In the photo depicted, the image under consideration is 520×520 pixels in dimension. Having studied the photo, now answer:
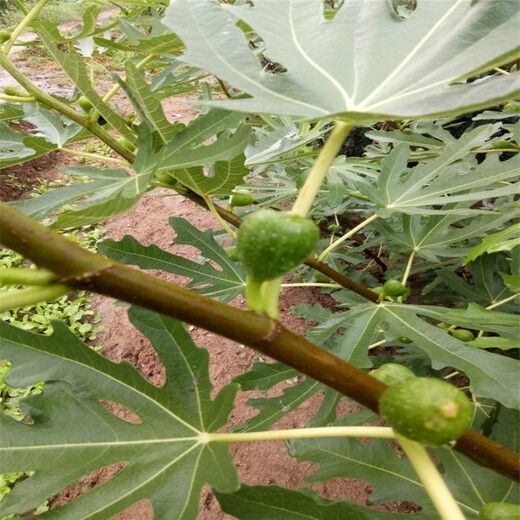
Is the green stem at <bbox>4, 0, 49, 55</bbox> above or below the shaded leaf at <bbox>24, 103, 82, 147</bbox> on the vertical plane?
above

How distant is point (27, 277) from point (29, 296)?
2 centimetres

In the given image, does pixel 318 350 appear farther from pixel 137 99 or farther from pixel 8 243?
pixel 137 99

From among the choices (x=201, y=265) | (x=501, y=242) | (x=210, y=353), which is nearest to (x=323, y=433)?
(x=501, y=242)

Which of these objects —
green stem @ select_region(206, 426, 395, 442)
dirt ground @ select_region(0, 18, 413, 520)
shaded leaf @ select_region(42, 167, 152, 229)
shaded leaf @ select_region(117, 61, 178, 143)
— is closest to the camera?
green stem @ select_region(206, 426, 395, 442)

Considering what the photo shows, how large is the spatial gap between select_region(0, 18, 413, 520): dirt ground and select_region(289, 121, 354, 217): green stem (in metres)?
0.30

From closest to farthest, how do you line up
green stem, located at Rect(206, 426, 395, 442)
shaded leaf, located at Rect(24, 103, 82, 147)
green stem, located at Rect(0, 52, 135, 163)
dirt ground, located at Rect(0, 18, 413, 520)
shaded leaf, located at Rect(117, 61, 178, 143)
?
green stem, located at Rect(206, 426, 395, 442), shaded leaf, located at Rect(117, 61, 178, 143), green stem, located at Rect(0, 52, 135, 163), shaded leaf, located at Rect(24, 103, 82, 147), dirt ground, located at Rect(0, 18, 413, 520)

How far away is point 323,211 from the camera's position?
253 cm

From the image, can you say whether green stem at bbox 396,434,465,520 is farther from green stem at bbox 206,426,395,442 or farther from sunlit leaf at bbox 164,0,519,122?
sunlit leaf at bbox 164,0,519,122

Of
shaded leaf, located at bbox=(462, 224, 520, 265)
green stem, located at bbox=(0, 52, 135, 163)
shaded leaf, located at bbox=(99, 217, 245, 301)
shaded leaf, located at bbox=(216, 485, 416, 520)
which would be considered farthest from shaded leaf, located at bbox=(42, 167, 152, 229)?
shaded leaf, located at bbox=(462, 224, 520, 265)

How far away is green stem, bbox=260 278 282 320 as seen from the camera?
1.72 ft

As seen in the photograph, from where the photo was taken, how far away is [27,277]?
454 millimetres

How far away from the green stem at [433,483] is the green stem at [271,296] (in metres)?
0.21

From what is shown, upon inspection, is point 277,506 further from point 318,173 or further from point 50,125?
point 50,125

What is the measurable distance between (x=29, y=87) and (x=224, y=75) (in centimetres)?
82
